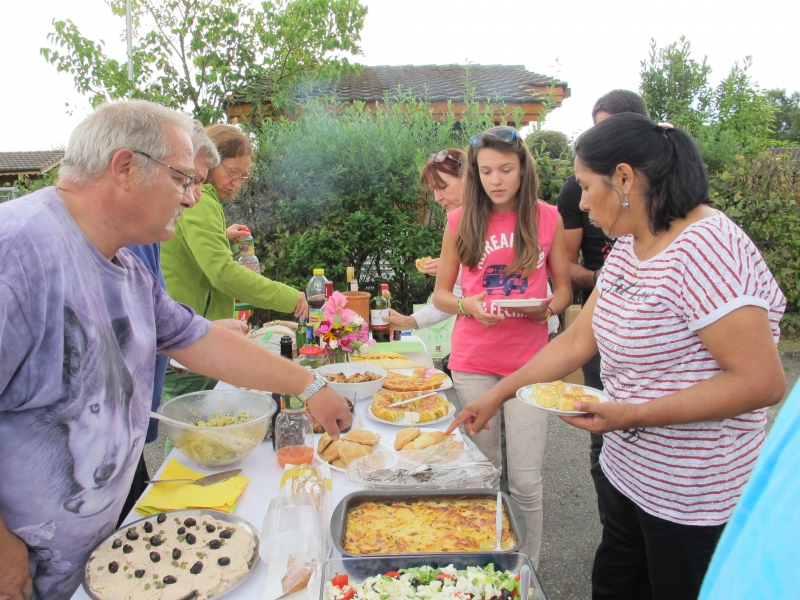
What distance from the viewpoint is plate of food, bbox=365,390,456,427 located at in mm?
2256

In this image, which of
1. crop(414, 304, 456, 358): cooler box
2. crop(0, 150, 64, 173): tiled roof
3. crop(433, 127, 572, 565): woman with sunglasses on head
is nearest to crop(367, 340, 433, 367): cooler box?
crop(414, 304, 456, 358): cooler box

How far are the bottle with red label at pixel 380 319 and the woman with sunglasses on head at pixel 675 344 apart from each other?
193cm

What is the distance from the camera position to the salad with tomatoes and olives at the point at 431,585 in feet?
4.04

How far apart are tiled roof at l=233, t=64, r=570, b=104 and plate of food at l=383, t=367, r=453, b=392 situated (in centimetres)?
432

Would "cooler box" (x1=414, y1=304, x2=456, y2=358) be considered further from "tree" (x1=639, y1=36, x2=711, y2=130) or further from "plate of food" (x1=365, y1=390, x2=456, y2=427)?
"tree" (x1=639, y1=36, x2=711, y2=130)

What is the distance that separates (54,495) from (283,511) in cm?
55

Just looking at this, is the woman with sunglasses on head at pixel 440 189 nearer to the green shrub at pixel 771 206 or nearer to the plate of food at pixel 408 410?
the plate of food at pixel 408 410

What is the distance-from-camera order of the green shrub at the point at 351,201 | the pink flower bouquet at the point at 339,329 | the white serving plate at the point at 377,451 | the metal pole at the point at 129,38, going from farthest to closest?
the metal pole at the point at 129,38 < the green shrub at the point at 351,201 < the pink flower bouquet at the point at 339,329 < the white serving plate at the point at 377,451

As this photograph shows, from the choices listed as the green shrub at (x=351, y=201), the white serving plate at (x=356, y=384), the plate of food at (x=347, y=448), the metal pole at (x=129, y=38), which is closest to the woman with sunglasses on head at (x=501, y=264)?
the white serving plate at (x=356, y=384)

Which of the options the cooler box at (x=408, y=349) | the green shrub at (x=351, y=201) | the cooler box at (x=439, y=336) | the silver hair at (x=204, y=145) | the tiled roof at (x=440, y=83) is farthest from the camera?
the tiled roof at (x=440, y=83)

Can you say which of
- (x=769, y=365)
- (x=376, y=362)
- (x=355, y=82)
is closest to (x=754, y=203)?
(x=376, y=362)

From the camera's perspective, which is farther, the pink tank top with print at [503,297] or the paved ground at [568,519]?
the paved ground at [568,519]

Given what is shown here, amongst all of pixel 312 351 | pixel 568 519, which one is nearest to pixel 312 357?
pixel 312 351

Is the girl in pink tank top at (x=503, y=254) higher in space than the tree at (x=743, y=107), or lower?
lower
